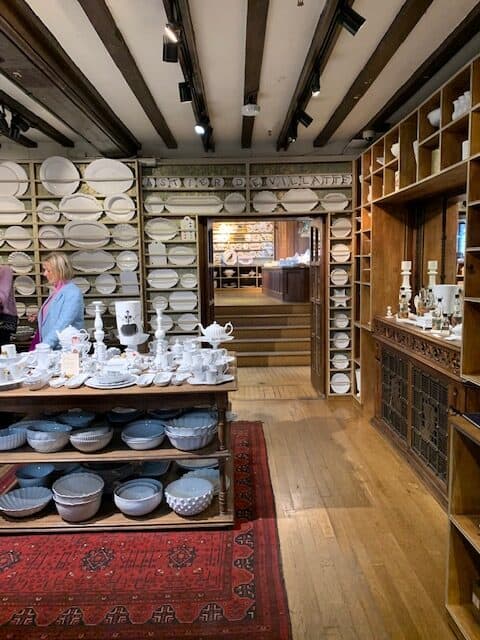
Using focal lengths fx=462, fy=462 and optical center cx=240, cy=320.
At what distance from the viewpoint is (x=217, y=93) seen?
3680 millimetres

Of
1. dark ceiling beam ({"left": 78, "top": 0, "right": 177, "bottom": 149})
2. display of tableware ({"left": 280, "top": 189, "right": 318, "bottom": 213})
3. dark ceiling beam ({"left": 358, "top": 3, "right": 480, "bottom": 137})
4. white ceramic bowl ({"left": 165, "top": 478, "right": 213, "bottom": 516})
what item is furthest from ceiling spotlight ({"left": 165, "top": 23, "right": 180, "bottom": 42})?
display of tableware ({"left": 280, "top": 189, "right": 318, "bottom": 213})

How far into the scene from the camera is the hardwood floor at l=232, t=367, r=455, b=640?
199cm

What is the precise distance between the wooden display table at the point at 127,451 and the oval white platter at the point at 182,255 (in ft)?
9.00

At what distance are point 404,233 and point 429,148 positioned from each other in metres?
1.19

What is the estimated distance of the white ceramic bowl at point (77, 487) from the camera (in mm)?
2557

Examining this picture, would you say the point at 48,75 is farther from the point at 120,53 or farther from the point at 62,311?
the point at 62,311

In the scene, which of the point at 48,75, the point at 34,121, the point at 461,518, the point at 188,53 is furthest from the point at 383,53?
the point at 34,121

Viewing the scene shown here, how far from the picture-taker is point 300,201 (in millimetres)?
5043

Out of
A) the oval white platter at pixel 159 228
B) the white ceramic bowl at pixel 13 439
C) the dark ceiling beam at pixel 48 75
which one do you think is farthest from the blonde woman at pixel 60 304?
the oval white platter at pixel 159 228

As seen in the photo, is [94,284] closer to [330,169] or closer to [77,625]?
[330,169]

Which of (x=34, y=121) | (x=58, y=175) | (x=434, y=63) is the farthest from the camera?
(x=58, y=175)

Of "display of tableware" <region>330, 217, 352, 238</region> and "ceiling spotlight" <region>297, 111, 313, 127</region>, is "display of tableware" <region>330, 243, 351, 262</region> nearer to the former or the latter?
"display of tableware" <region>330, 217, 352, 238</region>

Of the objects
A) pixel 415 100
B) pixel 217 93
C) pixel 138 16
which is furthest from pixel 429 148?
pixel 138 16

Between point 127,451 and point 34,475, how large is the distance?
750 millimetres
